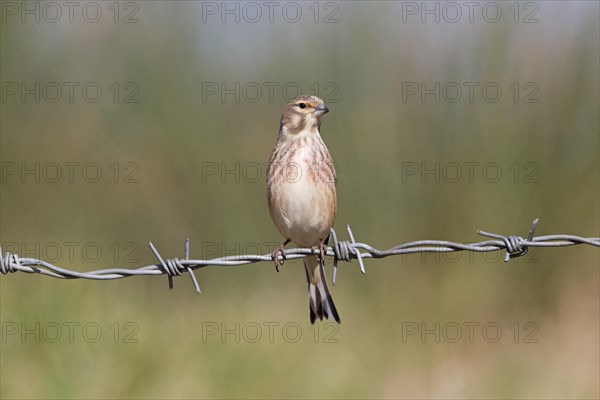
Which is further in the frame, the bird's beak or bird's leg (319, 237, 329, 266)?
the bird's beak

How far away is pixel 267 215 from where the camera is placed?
242 inches

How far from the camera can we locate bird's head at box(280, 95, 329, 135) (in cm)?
466

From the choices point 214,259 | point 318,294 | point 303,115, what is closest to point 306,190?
point 303,115

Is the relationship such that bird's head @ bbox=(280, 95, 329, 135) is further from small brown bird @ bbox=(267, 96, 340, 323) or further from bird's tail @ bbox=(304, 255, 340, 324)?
bird's tail @ bbox=(304, 255, 340, 324)

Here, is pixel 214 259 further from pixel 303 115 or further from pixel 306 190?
pixel 303 115

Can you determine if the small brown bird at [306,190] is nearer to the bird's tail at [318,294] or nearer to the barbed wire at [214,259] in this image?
the bird's tail at [318,294]

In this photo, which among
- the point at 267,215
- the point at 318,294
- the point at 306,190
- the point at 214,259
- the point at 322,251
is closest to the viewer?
the point at 214,259

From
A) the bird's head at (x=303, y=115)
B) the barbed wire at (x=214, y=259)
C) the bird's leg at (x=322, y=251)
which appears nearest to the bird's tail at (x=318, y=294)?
the bird's leg at (x=322, y=251)

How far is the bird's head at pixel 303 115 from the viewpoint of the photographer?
4.66m

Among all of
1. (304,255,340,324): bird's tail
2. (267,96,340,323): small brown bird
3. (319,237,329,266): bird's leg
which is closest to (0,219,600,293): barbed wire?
(319,237,329,266): bird's leg

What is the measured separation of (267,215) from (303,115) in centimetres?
158

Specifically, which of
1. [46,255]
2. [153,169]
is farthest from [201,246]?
[46,255]

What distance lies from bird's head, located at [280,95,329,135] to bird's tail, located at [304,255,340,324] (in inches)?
27.2

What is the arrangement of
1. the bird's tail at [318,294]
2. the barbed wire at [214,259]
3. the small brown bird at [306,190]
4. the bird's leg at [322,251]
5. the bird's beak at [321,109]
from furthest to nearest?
the bird's beak at [321,109] < the bird's tail at [318,294] < the small brown bird at [306,190] < the bird's leg at [322,251] < the barbed wire at [214,259]
